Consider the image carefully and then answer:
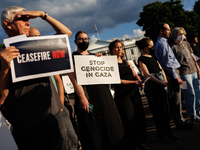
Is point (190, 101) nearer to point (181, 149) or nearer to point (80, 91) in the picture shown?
point (181, 149)

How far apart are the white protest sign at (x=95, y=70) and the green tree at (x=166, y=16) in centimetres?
2926

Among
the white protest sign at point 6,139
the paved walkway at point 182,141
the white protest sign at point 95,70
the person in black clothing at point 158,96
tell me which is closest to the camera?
the white protest sign at point 6,139

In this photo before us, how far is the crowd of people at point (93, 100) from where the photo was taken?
154 cm

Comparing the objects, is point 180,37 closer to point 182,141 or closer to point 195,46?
point 182,141

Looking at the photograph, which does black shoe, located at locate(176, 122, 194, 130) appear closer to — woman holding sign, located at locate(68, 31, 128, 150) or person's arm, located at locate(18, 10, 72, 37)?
woman holding sign, located at locate(68, 31, 128, 150)

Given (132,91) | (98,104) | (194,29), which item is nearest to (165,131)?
(132,91)

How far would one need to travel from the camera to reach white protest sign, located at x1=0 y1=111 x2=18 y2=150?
141 cm

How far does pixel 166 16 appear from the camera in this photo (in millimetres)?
31875

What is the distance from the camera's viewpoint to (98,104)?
2.45 metres

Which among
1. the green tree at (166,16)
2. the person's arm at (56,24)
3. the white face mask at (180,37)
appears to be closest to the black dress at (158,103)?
the white face mask at (180,37)

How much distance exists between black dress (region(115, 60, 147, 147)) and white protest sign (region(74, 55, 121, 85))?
50 cm

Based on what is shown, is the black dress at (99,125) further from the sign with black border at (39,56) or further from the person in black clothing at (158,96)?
the person in black clothing at (158,96)

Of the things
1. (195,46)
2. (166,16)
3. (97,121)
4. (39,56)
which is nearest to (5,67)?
(39,56)

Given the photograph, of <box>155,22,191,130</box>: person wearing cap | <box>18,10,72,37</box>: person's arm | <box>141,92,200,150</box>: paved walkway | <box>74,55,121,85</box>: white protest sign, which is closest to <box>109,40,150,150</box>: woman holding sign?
<box>141,92,200,150</box>: paved walkway
